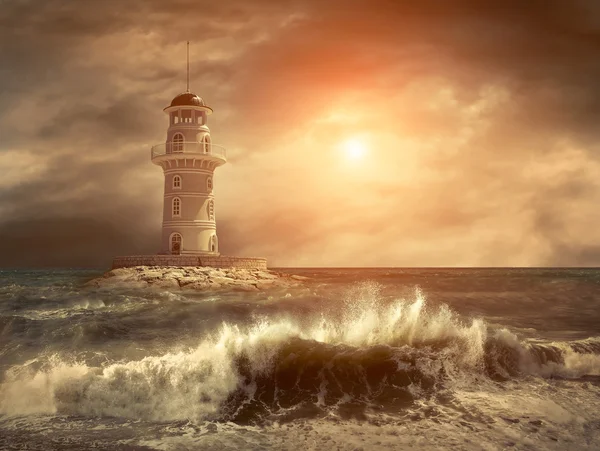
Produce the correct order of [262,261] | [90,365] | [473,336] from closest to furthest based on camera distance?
[90,365] < [473,336] < [262,261]

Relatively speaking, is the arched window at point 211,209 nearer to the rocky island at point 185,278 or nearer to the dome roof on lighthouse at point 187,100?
the rocky island at point 185,278

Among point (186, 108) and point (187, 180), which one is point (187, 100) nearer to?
point (186, 108)

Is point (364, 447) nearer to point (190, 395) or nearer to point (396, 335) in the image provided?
point (190, 395)

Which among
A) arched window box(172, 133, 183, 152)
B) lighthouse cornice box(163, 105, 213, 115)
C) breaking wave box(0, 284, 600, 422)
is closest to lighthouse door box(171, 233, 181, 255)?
arched window box(172, 133, 183, 152)

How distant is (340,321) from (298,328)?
1.57m

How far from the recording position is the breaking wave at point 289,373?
8.81 meters

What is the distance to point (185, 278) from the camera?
35.9 m

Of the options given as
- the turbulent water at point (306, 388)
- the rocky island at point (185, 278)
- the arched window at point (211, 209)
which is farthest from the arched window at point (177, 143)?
the turbulent water at point (306, 388)

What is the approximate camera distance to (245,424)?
8000 mm

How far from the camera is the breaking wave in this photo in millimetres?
8812

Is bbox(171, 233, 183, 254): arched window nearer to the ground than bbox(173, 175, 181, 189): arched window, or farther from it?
nearer to the ground

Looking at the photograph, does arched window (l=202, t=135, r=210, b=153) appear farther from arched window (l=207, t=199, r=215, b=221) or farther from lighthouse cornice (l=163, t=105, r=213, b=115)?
arched window (l=207, t=199, r=215, b=221)

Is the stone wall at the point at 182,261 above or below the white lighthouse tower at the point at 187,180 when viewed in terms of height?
below

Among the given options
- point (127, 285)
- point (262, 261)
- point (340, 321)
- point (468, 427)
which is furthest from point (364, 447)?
point (262, 261)
